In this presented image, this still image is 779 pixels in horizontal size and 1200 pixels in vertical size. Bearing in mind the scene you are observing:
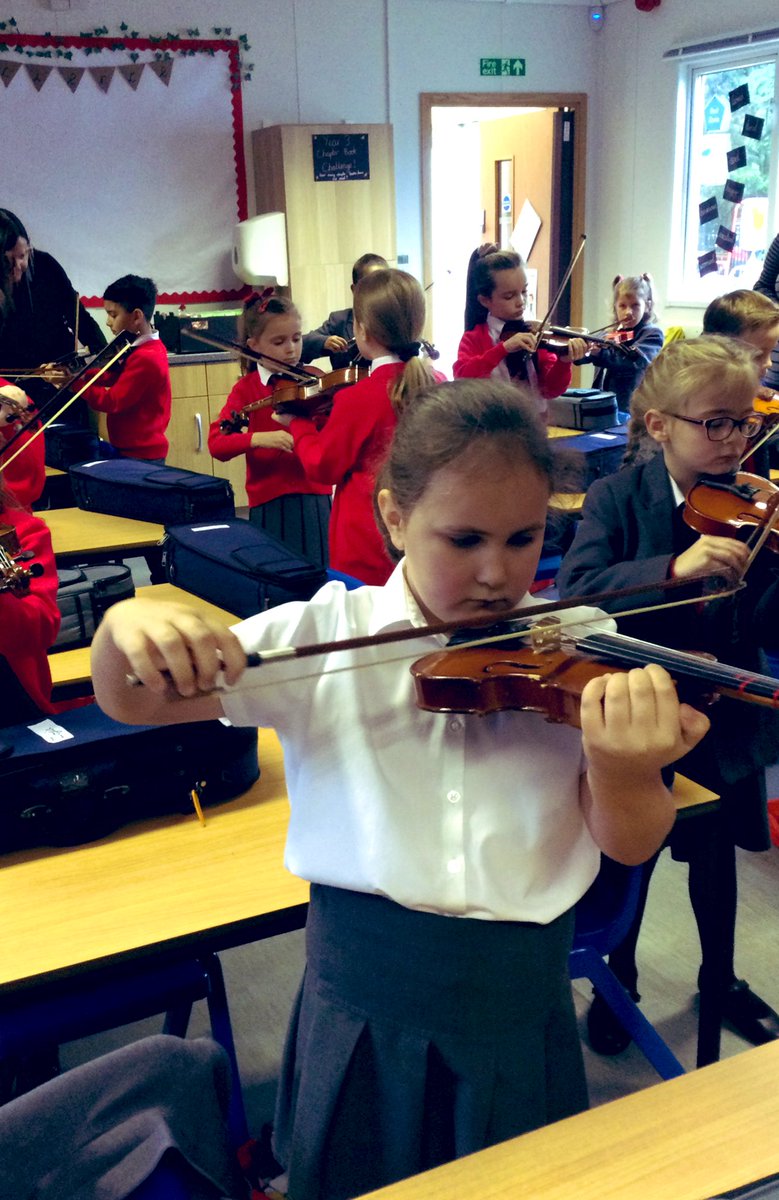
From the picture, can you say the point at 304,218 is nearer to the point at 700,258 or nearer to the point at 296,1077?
the point at 700,258

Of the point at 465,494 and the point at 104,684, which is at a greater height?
the point at 465,494

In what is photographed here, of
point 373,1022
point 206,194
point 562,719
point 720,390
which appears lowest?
point 373,1022

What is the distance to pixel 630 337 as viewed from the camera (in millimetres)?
5035

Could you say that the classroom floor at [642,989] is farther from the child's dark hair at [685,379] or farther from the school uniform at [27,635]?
the child's dark hair at [685,379]

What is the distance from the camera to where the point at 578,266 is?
7480 millimetres

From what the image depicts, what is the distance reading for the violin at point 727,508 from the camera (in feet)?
5.74

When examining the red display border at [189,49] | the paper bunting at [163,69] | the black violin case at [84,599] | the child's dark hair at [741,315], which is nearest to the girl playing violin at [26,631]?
the black violin case at [84,599]

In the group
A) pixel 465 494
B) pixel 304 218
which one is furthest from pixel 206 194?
pixel 465 494

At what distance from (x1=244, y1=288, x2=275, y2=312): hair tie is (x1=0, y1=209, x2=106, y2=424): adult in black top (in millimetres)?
1719

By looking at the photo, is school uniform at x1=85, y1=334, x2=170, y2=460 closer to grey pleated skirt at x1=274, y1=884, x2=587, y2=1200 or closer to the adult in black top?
the adult in black top

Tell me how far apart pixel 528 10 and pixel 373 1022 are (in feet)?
23.4

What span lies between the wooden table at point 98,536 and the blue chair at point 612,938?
5.57 ft

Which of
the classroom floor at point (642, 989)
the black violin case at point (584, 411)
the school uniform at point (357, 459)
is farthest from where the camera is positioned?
the black violin case at point (584, 411)

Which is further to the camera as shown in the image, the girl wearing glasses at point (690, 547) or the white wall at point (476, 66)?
the white wall at point (476, 66)
